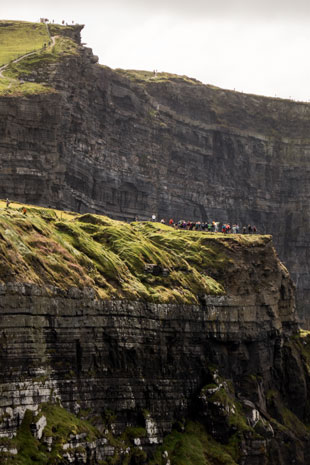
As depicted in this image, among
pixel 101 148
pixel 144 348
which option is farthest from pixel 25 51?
pixel 144 348

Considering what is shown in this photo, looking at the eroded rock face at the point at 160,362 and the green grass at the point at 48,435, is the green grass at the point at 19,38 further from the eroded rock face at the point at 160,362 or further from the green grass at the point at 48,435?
the green grass at the point at 48,435

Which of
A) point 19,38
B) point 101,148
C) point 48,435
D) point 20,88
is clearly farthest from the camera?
point 19,38

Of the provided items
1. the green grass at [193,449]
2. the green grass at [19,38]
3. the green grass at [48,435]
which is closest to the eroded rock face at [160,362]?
the green grass at [48,435]

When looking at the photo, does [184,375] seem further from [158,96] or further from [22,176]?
[158,96]

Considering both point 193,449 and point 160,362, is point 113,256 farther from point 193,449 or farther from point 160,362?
point 193,449

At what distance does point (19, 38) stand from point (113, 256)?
9120cm

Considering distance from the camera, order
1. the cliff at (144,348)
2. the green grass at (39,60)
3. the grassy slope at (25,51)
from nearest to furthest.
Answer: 1. the cliff at (144,348)
2. the grassy slope at (25,51)
3. the green grass at (39,60)

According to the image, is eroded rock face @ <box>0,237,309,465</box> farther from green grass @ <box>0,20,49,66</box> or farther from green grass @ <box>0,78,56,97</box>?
green grass @ <box>0,20,49,66</box>

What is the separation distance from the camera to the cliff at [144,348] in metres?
78.9

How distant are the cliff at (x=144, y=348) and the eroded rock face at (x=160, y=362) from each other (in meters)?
0.15

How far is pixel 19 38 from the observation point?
7185 inches

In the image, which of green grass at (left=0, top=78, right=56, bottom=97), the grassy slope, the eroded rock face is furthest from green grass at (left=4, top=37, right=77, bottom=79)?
the eroded rock face

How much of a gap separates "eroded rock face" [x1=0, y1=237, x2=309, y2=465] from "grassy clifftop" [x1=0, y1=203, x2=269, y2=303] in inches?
54.4

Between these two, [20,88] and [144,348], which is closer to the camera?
[144,348]
